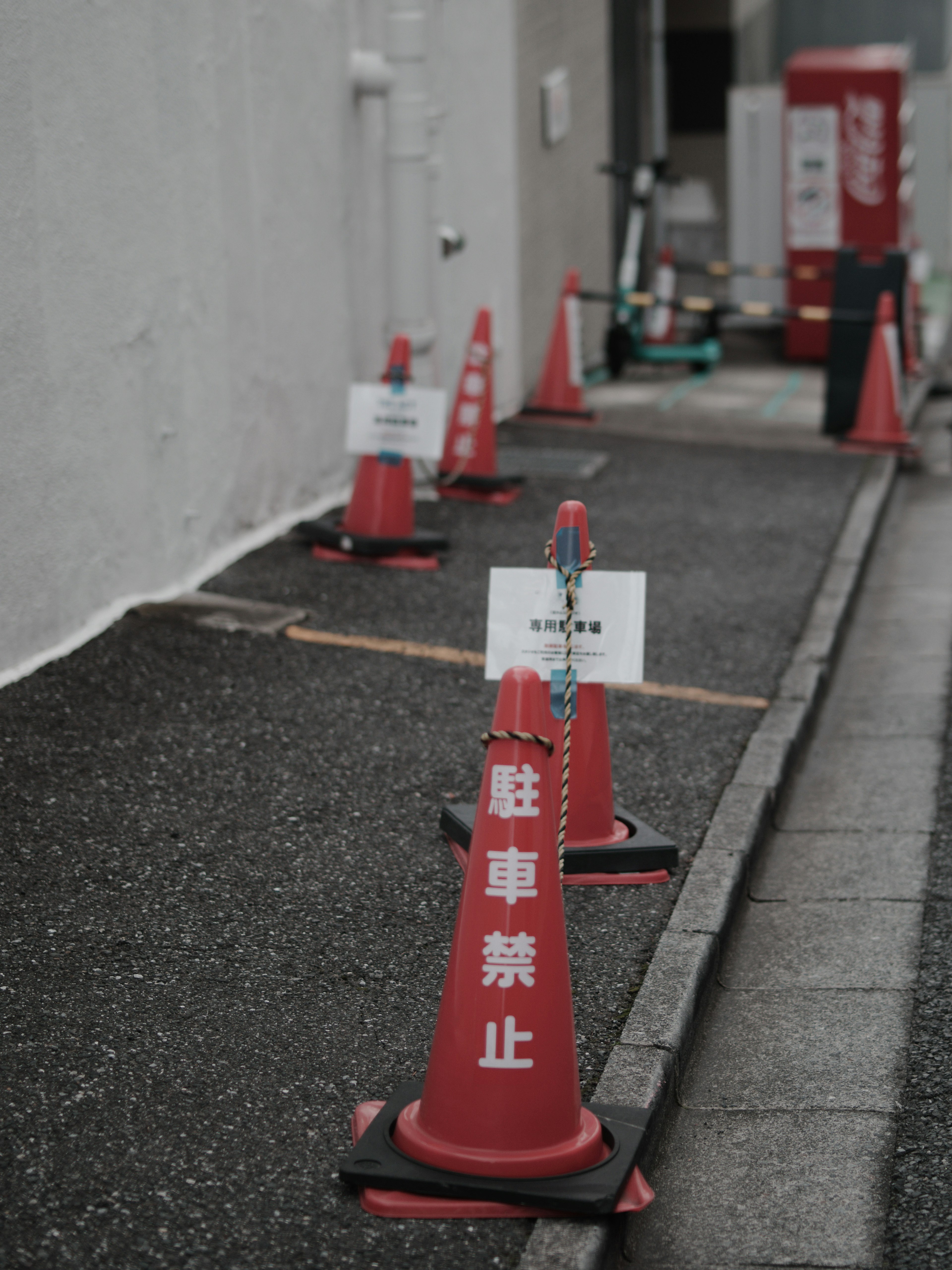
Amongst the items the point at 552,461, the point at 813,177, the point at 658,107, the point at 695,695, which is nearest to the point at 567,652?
the point at 695,695

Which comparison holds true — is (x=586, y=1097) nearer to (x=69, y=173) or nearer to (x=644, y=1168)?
(x=644, y=1168)

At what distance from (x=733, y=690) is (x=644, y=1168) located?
10.2 ft

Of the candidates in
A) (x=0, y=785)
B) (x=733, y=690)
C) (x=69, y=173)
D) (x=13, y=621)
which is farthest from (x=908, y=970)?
(x=69, y=173)

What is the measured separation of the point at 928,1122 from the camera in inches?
132

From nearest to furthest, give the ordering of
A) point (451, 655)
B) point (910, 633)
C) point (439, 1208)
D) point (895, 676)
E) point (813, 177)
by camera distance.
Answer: point (439, 1208), point (451, 655), point (895, 676), point (910, 633), point (813, 177)

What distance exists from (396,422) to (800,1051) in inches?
166

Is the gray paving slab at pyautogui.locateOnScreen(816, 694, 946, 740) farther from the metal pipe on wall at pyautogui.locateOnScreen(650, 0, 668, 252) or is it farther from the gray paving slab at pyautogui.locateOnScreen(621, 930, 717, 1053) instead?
the metal pipe on wall at pyautogui.locateOnScreen(650, 0, 668, 252)

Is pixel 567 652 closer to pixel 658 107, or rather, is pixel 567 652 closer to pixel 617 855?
pixel 617 855

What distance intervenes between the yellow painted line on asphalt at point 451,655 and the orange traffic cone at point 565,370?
553cm

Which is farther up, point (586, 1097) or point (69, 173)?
point (69, 173)

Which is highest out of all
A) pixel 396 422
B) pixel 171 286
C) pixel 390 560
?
pixel 171 286

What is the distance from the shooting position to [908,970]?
161 inches

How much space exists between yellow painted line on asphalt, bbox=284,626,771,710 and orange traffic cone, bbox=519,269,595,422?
5.53 m

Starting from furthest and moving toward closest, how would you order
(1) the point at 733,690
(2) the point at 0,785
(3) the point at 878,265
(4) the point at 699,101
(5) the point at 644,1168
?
(4) the point at 699,101 < (3) the point at 878,265 < (1) the point at 733,690 < (2) the point at 0,785 < (5) the point at 644,1168
